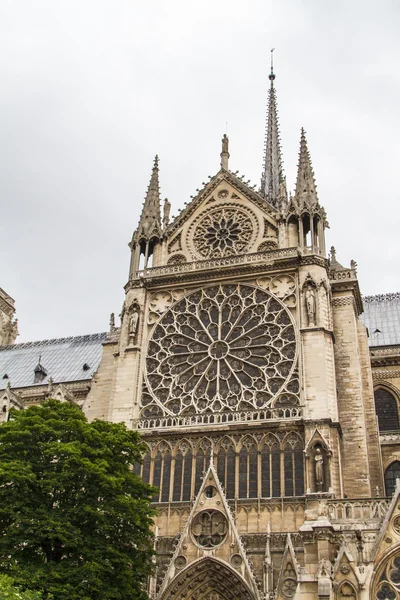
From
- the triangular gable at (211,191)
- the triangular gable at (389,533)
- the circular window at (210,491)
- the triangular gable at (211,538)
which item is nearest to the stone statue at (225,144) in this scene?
the triangular gable at (211,191)

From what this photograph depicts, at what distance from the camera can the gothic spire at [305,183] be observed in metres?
32.9

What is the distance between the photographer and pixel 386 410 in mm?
35000

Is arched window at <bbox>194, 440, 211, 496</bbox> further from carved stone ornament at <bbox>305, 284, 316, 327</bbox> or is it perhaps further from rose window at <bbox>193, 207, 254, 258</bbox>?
rose window at <bbox>193, 207, 254, 258</bbox>

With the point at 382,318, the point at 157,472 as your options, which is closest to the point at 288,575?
the point at 157,472

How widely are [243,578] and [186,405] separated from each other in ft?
25.1

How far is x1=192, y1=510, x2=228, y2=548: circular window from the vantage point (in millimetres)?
25344

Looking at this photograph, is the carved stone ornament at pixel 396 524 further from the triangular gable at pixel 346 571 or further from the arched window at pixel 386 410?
the arched window at pixel 386 410

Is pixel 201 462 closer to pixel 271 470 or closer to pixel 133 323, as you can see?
pixel 271 470

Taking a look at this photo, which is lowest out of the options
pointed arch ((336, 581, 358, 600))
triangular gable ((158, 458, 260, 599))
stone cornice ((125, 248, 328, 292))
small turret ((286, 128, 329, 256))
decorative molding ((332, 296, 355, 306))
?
pointed arch ((336, 581, 358, 600))

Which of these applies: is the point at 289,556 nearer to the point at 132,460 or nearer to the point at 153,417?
the point at 132,460

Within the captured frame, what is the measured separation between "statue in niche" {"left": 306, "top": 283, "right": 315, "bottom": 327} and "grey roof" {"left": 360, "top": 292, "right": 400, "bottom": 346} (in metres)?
9.54

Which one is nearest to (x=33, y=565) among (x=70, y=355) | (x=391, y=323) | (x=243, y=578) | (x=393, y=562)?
(x=243, y=578)

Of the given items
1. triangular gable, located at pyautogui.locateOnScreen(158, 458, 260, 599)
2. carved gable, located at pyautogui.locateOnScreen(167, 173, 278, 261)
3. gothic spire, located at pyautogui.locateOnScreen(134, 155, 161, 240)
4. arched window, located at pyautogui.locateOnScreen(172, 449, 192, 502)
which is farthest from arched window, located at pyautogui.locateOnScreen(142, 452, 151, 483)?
gothic spire, located at pyautogui.locateOnScreen(134, 155, 161, 240)

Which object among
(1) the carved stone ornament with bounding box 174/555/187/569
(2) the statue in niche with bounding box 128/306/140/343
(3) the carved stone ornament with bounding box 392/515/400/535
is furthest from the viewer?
Result: (2) the statue in niche with bounding box 128/306/140/343
